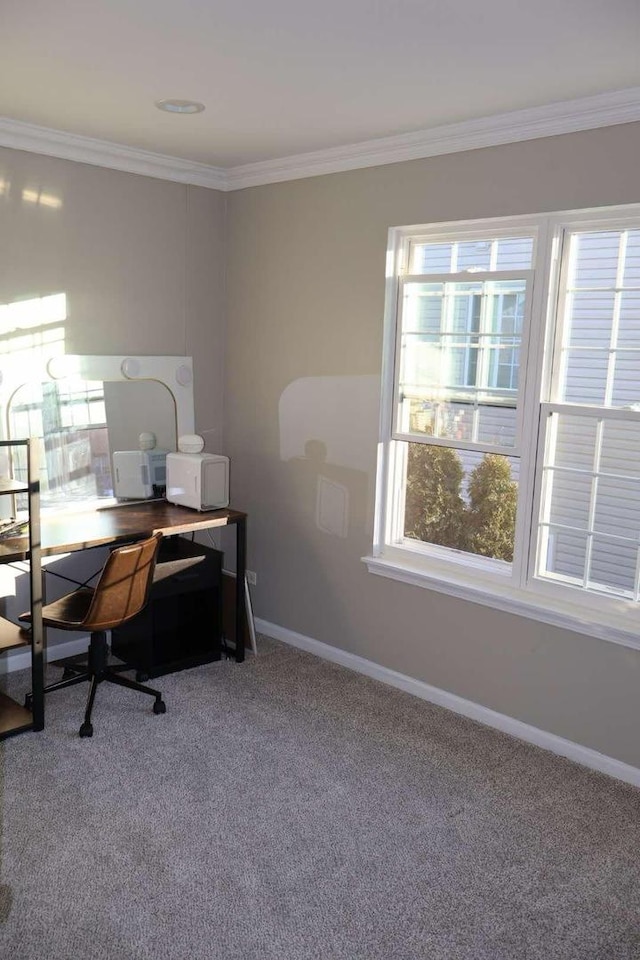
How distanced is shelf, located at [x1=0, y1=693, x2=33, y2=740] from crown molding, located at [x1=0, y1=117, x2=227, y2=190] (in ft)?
8.49

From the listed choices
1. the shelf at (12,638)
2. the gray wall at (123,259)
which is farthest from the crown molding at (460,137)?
the shelf at (12,638)

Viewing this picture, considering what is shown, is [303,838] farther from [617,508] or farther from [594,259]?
[594,259]

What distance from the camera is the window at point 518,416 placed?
3.33m

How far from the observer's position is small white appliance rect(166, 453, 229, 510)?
4.32 meters

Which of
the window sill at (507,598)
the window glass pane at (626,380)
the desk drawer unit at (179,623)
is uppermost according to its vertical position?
the window glass pane at (626,380)

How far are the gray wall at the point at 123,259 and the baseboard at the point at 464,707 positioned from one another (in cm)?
127

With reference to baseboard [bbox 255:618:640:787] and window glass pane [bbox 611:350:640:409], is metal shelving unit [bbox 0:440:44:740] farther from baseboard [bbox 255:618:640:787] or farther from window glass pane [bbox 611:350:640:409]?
window glass pane [bbox 611:350:640:409]

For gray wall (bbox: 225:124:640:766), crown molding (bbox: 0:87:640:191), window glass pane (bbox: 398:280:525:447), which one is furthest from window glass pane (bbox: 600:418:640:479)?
crown molding (bbox: 0:87:640:191)

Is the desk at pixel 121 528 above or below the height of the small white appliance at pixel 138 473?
below

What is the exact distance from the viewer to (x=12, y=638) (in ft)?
11.6

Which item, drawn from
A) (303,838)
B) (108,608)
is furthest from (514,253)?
(303,838)

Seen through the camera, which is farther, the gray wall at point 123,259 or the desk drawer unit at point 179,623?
the desk drawer unit at point 179,623

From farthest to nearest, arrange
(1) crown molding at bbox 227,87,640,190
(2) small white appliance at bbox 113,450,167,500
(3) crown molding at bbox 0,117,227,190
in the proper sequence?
(2) small white appliance at bbox 113,450,167,500 → (3) crown molding at bbox 0,117,227,190 → (1) crown molding at bbox 227,87,640,190

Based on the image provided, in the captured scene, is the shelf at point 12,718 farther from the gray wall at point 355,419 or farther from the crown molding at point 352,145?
the crown molding at point 352,145
